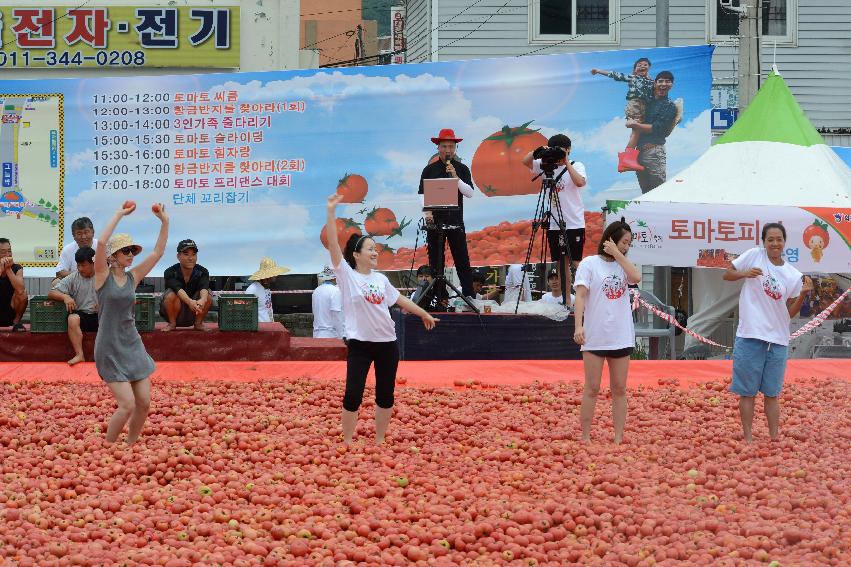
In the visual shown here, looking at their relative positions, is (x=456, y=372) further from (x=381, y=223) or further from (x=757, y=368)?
(x=757, y=368)

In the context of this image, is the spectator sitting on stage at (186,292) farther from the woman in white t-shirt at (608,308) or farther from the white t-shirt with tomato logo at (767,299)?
the white t-shirt with tomato logo at (767,299)

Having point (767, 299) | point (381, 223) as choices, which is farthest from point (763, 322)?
point (381, 223)

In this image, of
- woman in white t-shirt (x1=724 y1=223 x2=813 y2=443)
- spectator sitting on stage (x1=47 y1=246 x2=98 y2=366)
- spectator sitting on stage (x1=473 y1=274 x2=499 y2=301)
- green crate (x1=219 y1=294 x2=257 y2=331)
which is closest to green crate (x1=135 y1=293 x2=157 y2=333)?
spectator sitting on stage (x1=47 y1=246 x2=98 y2=366)

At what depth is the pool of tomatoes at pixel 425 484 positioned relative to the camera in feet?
19.3

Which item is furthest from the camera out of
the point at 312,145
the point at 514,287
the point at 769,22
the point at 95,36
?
the point at 769,22

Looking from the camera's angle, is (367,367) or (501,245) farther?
(501,245)

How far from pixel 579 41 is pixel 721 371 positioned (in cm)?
1069

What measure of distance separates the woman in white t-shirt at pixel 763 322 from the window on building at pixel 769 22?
1361cm

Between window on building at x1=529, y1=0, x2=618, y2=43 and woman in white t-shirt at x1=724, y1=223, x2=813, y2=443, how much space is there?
44.5ft

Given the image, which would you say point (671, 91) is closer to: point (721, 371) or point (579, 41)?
point (721, 371)

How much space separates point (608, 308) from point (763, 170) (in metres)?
6.69

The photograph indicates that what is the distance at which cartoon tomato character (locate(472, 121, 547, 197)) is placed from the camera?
1440cm

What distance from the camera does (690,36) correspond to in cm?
2134

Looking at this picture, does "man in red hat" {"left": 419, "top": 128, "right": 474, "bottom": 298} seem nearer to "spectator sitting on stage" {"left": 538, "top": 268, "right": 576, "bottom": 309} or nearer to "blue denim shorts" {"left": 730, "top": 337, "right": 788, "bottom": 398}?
"spectator sitting on stage" {"left": 538, "top": 268, "right": 576, "bottom": 309}
